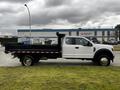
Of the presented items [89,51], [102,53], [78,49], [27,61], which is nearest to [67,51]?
[78,49]

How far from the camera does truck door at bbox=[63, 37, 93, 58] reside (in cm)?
1727

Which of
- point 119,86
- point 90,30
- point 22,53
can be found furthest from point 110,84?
point 90,30

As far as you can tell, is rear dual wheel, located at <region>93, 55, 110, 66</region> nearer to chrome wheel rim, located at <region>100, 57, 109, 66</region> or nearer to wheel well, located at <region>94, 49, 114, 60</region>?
chrome wheel rim, located at <region>100, 57, 109, 66</region>

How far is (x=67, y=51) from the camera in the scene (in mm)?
17359

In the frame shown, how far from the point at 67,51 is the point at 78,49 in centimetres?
71

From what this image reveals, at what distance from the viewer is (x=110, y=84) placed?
33.6ft

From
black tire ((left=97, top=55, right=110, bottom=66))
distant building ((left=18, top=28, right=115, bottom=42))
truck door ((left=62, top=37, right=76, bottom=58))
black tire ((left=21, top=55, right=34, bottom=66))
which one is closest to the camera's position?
black tire ((left=97, top=55, right=110, bottom=66))

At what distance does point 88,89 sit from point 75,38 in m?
8.46

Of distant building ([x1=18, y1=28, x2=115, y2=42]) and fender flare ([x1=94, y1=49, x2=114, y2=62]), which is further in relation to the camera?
distant building ([x1=18, y1=28, x2=115, y2=42])

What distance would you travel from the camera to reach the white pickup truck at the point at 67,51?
56.5 feet

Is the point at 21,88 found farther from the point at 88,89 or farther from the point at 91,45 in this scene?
the point at 91,45

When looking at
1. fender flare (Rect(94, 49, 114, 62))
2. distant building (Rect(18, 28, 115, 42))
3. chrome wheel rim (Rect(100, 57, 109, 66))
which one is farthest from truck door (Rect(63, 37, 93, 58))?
distant building (Rect(18, 28, 115, 42))

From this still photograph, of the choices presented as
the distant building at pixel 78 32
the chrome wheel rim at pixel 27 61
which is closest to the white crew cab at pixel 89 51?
the chrome wheel rim at pixel 27 61

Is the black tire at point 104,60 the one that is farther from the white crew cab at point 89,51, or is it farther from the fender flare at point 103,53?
the fender flare at point 103,53
